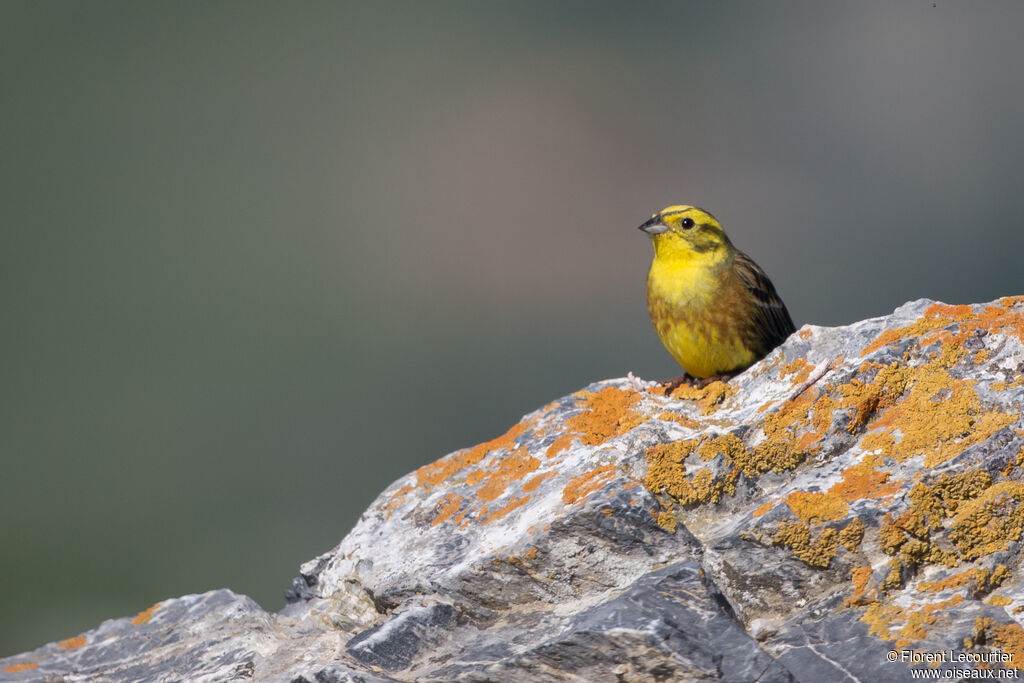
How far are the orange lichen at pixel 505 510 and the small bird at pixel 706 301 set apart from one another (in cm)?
179

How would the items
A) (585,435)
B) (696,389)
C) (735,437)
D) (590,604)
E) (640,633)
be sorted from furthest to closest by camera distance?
(696,389)
(585,435)
(735,437)
(590,604)
(640,633)

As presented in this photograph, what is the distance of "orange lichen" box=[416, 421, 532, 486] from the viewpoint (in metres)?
6.21

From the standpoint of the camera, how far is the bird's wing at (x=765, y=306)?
732 cm

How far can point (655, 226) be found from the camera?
7539mm

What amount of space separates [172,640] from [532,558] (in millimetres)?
2437

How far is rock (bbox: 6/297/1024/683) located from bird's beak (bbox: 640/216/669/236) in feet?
5.42

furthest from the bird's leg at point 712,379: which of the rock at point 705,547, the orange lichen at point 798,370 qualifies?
the orange lichen at point 798,370

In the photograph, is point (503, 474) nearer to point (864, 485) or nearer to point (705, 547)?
point (705, 547)

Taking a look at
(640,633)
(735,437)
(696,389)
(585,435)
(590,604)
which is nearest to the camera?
(640,633)

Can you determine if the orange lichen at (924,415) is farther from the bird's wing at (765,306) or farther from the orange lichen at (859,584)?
the bird's wing at (765,306)

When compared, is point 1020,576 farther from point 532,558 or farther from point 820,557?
point 532,558

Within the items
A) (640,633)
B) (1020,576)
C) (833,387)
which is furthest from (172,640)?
(1020,576)

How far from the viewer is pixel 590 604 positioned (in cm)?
483

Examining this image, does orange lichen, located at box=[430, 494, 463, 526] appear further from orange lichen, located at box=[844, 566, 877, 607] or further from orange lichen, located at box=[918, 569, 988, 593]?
orange lichen, located at box=[918, 569, 988, 593]
